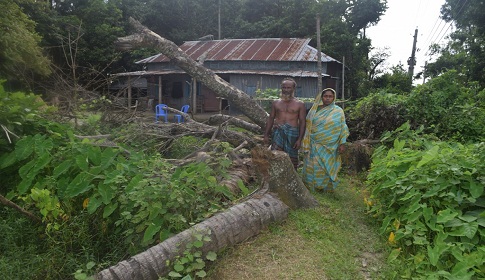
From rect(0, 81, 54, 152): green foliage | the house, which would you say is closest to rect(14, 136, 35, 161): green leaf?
rect(0, 81, 54, 152): green foliage

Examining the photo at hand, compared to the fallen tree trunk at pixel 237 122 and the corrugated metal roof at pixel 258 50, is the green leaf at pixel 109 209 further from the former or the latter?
the corrugated metal roof at pixel 258 50

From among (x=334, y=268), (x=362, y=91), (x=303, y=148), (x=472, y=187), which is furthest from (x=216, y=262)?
(x=362, y=91)

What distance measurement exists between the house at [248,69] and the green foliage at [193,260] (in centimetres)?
1209

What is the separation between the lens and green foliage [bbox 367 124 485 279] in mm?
2748

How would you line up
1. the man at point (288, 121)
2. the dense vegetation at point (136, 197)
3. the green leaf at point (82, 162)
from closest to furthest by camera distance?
the dense vegetation at point (136, 197), the green leaf at point (82, 162), the man at point (288, 121)

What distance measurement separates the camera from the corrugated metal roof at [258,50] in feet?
55.9

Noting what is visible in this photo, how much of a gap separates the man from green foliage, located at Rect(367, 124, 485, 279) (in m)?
1.48

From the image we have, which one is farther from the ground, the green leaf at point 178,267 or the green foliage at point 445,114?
the green foliage at point 445,114

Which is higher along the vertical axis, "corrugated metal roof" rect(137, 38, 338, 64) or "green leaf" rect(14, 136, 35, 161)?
"corrugated metal roof" rect(137, 38, 338, 64)

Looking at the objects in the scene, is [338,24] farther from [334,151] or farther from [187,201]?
[187,201]

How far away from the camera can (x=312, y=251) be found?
3.22 m

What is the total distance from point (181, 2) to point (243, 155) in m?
23.5

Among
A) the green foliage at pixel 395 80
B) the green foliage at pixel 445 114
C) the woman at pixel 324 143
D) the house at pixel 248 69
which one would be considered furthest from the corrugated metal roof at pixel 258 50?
the woman at pixel 324 143

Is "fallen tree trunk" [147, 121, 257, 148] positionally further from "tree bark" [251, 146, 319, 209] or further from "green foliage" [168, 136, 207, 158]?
"tree bark" [251, 146, 319, 209]
